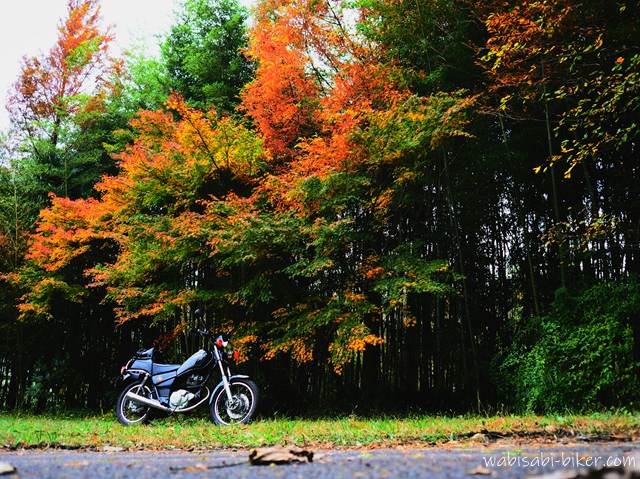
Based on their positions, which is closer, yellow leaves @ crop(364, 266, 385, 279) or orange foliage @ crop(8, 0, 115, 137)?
yellow leaves @ crop(364, 266, 385, 279)

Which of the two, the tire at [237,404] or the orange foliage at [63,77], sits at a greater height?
the orange foliage at [63,77]

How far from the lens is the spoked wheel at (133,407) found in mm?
5691

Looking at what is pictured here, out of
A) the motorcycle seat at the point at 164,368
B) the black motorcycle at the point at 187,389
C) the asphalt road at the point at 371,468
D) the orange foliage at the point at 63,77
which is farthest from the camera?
the orange foliage at the point at 63,77

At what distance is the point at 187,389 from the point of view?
557cm

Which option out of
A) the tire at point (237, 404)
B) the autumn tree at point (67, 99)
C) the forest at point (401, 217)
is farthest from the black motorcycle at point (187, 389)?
the autumn tree at point (67, 99)

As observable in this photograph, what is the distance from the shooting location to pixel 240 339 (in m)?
6.53

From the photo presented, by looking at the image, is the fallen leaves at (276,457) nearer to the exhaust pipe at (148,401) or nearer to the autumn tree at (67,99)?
the exhaust pipe at (148,401)

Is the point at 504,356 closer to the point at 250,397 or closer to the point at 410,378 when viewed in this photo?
the point at 410,378

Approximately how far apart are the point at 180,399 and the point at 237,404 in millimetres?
841

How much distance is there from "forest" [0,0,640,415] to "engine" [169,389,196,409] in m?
1.13

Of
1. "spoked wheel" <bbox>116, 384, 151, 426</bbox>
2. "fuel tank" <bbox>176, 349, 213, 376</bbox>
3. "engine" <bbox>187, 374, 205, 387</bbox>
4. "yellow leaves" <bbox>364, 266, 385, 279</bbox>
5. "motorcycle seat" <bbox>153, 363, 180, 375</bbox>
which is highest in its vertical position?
"yellow leaves" <bbox>364, 266, 385, 279</bbox>

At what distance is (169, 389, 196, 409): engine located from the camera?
5.48 metres

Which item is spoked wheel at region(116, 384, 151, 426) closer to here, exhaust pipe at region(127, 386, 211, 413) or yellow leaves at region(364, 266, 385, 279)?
exhaust pipe at region(127, 386, 211, 413)

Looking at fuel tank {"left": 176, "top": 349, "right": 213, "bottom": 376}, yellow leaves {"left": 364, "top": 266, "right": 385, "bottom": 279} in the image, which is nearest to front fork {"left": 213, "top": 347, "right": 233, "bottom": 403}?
fuel tank {"left": 176, "top": 349, "right": 213, "bottom": 376}
